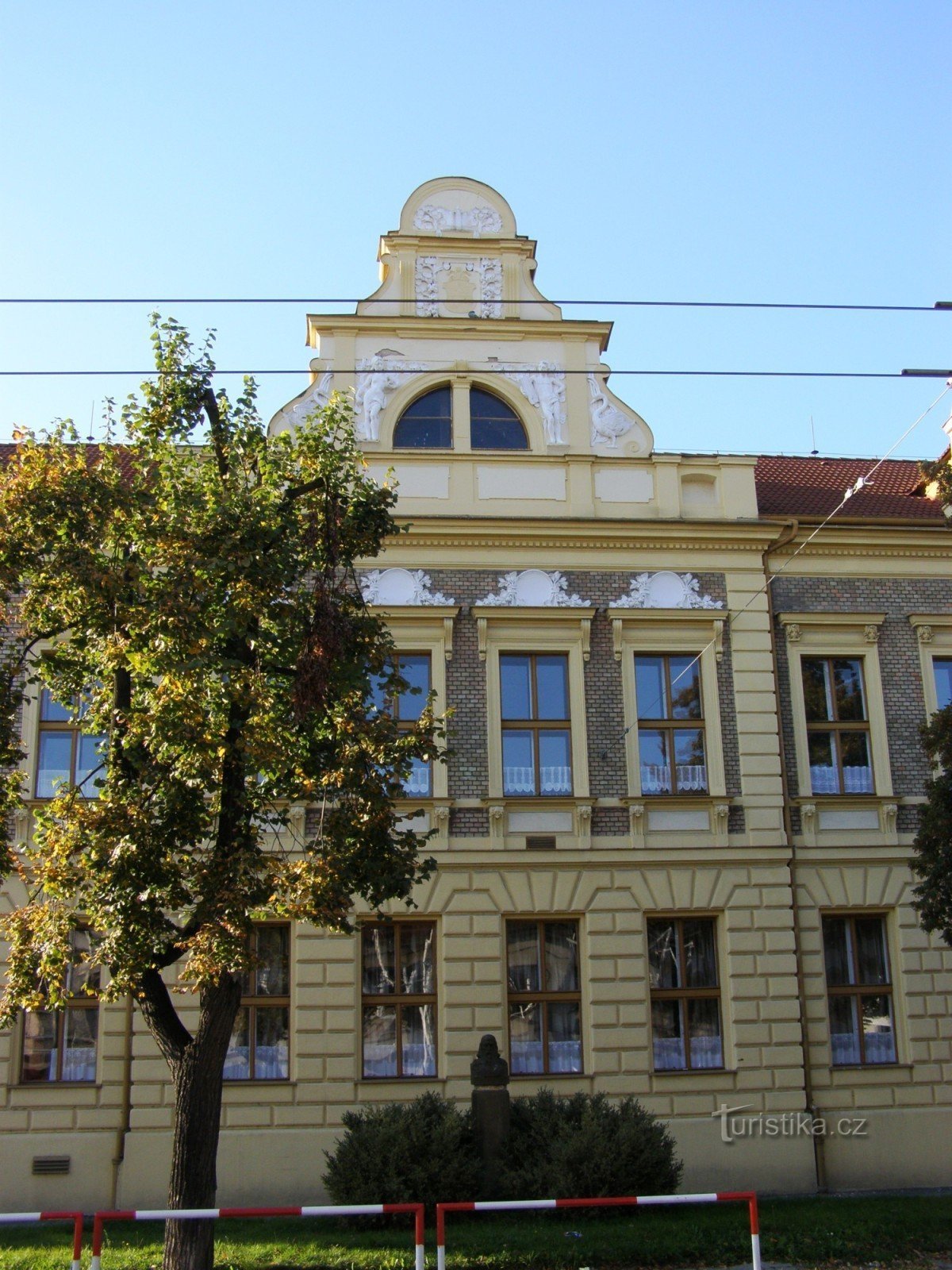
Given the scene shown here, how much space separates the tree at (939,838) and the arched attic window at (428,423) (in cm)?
840

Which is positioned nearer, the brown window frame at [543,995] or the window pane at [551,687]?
the brown window frame at [543,995]

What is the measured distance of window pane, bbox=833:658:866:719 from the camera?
2059 cm

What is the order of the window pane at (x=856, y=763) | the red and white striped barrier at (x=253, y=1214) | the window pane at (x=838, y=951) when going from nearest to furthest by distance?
1. the red and white striped barrier at (x=253, y=1214)
2. the window pane at (x=838, y=951)
3. the window pane at (x=856, y=763)

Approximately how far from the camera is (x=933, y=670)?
20.9 meters

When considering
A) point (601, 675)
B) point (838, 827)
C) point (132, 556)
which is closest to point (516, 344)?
point (601, 675)

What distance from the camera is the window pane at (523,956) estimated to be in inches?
744

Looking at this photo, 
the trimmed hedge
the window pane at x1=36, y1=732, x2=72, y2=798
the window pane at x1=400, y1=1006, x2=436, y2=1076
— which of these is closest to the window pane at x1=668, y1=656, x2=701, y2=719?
the window pane at x1=400, y1=1006, x2=436, y2=1076

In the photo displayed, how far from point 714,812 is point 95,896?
10.4 metres

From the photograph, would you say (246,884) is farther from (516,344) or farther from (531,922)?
(516,344)

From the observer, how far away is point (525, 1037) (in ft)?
61.4

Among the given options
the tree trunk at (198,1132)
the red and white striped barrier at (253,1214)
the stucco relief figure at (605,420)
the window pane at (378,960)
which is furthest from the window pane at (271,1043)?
the stucco relief figure at (605,420)

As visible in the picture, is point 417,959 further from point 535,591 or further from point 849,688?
point 849,688

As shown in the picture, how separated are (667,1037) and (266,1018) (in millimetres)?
5481

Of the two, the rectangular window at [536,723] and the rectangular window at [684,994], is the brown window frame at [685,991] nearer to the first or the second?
the rectangular window at [684,994]
